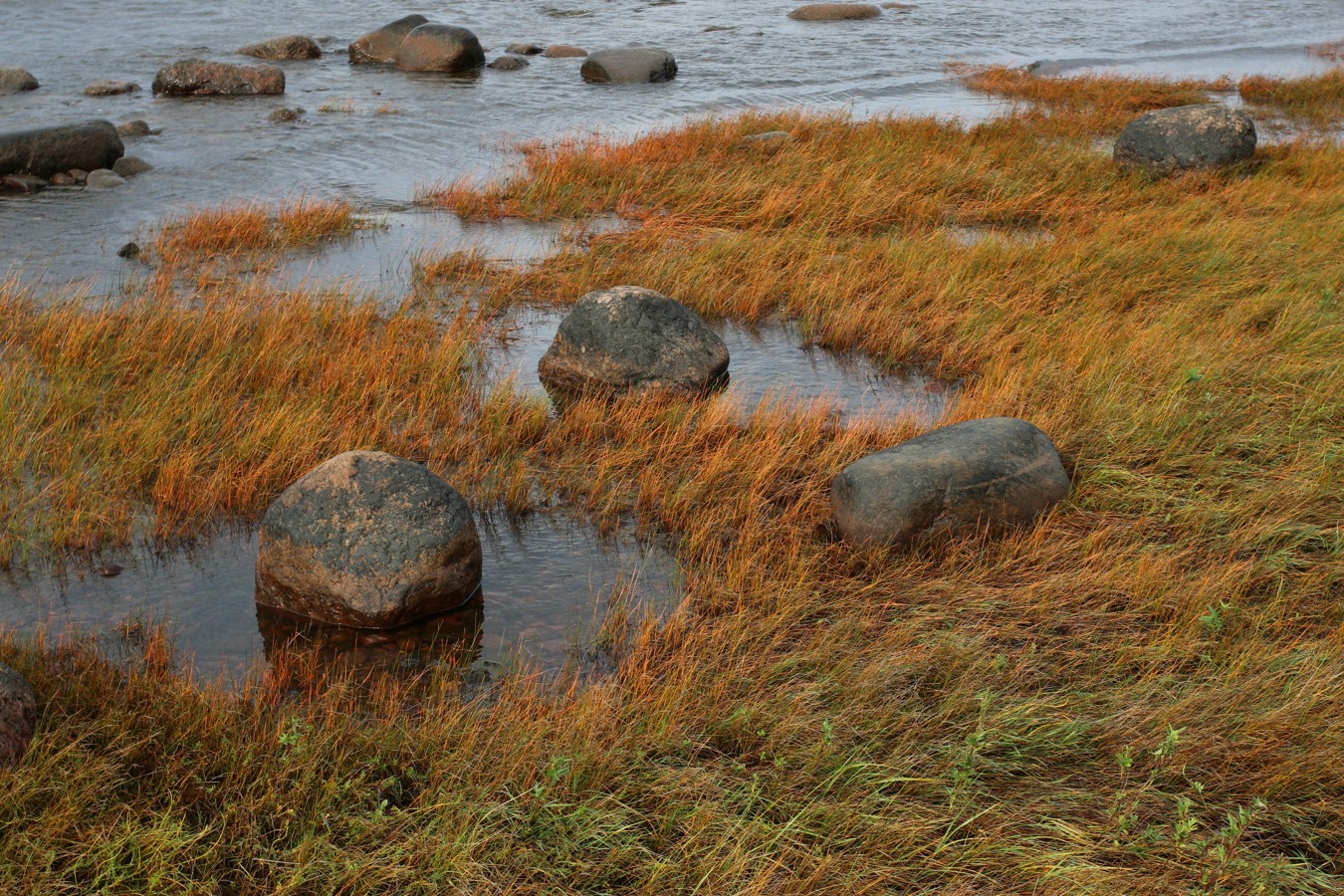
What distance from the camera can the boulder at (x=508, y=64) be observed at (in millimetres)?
21547

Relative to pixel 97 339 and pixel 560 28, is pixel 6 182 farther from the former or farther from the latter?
pixel 560 28

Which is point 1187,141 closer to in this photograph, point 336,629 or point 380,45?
point 336,629

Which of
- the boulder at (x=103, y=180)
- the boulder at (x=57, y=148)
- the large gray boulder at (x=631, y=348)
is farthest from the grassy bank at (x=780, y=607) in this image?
the boulder at (x=57, y=148)

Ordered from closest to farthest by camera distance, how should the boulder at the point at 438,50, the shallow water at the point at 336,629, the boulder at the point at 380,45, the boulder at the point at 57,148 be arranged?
the shallow water at the point at 336,629 → the boulder at the point at 57,148 → the boulder at the point at 438,50 → the boulder at the point at 380,45

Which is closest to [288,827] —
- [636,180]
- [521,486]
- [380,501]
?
[380,501]

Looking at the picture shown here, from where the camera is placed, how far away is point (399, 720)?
4445 millimetres

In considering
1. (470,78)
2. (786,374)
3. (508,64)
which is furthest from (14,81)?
(786,374)

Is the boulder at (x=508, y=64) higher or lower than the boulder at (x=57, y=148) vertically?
higher

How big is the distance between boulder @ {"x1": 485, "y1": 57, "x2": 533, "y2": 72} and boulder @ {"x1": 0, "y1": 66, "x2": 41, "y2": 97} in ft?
25.3

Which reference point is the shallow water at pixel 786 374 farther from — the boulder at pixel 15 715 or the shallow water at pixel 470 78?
the boulder at pixel 15 715

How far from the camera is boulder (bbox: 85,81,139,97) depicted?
17891 millimetres

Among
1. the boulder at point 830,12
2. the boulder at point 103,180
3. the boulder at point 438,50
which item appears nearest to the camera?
the boulder at point 103,180

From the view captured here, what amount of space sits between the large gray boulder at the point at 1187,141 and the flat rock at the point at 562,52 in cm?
1278

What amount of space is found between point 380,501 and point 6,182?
10032 mm
